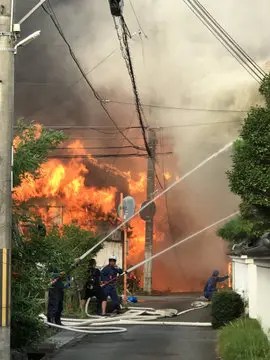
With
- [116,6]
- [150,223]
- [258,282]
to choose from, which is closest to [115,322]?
[258,282]

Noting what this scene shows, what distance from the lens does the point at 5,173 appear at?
25.5 ft

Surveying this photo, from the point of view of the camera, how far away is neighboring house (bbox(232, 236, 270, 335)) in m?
11.4

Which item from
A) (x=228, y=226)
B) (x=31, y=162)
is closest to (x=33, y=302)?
(x=31, y=162)

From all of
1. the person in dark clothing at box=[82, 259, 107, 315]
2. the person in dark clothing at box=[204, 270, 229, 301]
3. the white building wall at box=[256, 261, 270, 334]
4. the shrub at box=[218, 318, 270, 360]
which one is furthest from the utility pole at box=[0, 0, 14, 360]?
the person in dark clothing at box=[204, 270, 229, 301]

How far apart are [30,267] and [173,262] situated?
28.5 m

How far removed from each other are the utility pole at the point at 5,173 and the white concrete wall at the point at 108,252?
68.5 feet

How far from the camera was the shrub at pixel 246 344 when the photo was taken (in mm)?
9602

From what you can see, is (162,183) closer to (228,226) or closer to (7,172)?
(228,226)

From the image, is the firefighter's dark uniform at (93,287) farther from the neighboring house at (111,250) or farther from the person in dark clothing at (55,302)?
the neighboring house at (111,250)

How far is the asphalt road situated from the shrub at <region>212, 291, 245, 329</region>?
0.32 metres

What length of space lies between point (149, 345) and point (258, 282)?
2383mm

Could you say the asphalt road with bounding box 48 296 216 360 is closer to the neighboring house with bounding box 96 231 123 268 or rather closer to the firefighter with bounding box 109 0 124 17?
the firefighter with bounding box 109 0 124 17

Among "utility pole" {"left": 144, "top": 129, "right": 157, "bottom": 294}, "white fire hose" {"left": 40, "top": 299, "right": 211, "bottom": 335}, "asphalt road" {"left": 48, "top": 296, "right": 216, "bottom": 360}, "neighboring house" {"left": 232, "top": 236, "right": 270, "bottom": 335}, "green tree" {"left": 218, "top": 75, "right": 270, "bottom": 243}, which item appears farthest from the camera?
"utility pole" {"left": 144, "top": 129, "right": 157, "bottom": 294}

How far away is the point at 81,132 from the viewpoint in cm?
3897
